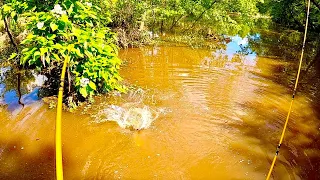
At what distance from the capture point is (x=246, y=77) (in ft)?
29.9

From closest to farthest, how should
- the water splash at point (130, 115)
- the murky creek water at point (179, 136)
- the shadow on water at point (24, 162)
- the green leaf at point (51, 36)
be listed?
the shadow on water at point (24, 162), the murky creek water at point (179, 136), the green leaf at point (51, 36), the water splash at point (130, 115)

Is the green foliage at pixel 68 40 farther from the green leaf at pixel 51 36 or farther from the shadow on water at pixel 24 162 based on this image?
the shadow on water at pixel 24 162

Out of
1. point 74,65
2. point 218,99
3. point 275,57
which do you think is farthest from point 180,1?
point 74,65

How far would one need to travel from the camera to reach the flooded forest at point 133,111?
183 inches

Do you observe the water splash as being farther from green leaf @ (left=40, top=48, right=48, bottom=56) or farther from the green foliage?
green leaf @ (left=40, top=48, right=48, bottom=56)

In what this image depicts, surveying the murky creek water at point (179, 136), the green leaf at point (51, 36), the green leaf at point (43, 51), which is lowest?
the murky creek water at point (179, 136)

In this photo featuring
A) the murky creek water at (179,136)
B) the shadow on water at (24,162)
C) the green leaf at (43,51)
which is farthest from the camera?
the green leaf at (43,51)

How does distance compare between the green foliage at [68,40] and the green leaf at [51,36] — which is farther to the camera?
the green leaf at [51,36]

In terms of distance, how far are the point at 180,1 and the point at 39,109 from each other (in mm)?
9452

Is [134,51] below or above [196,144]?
above

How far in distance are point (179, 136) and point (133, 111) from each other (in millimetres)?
1324

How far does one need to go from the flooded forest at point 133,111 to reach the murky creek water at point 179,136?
0.07 ft

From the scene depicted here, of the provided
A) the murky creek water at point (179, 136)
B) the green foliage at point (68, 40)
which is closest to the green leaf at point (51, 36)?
the green foliage at point (68, 40)

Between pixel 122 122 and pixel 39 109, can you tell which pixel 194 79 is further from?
pixel 39 109
